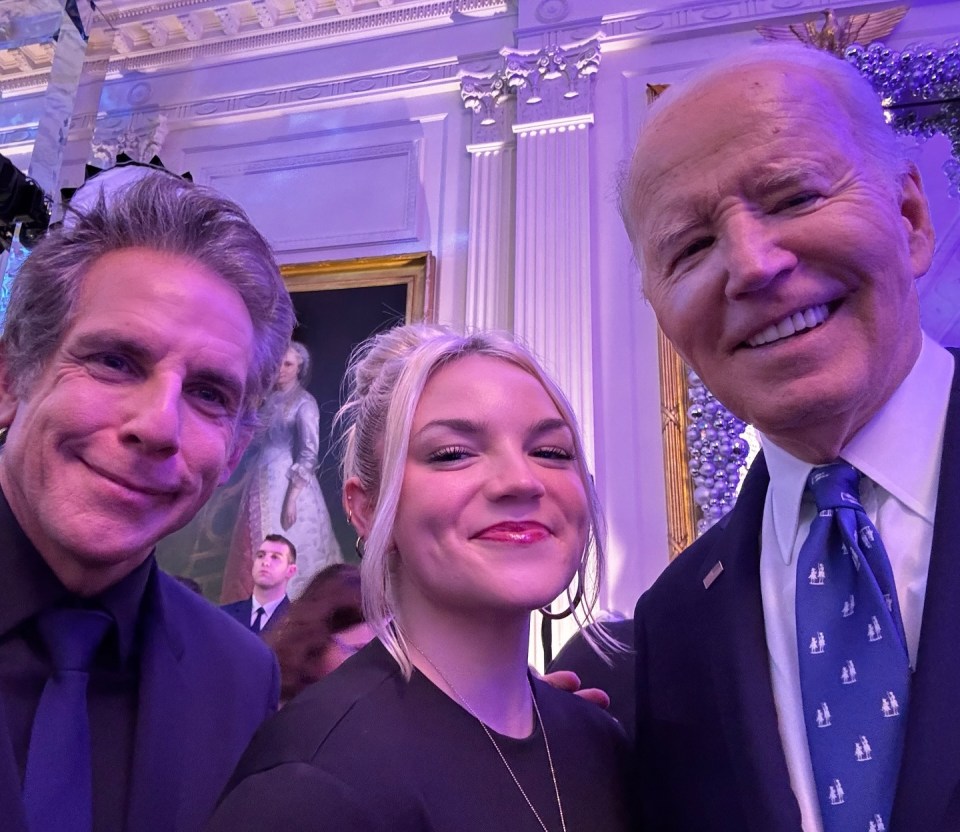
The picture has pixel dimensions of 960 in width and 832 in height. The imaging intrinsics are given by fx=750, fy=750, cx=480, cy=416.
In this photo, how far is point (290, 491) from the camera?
4.09 m

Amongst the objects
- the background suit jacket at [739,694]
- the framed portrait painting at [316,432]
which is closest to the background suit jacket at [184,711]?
the background suit jacket at [739,694]

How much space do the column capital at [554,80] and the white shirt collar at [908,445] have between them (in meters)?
3.69

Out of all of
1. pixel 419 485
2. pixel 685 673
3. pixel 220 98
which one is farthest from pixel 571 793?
pixel 220 98

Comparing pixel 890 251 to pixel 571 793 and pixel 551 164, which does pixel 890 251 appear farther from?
pixel 551 164

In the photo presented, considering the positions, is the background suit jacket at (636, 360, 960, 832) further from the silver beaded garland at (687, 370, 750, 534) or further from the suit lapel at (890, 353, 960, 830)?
the silver beaded garland at (687, 370, 750, 534)

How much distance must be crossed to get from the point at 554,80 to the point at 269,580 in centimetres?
340

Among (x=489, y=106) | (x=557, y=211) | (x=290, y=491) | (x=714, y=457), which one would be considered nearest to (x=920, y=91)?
(x=557, y=211)

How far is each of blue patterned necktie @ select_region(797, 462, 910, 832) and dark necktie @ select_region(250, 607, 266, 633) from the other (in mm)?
3178

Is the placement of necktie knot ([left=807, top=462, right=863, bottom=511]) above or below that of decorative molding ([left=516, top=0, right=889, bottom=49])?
below

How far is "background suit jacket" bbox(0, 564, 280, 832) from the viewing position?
121 cm

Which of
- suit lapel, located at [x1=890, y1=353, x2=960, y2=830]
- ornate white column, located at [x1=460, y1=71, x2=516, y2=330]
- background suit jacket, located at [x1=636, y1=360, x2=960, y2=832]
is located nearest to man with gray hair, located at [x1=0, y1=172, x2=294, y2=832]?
background suit jacket, located at [x1=636, y1=360, x2=960, y2=832]

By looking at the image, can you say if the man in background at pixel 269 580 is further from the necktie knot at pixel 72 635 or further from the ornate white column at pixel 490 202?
the necktie knot at pixel 72 635

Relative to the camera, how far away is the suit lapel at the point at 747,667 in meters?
1.08

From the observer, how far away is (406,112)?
5.05 meters
